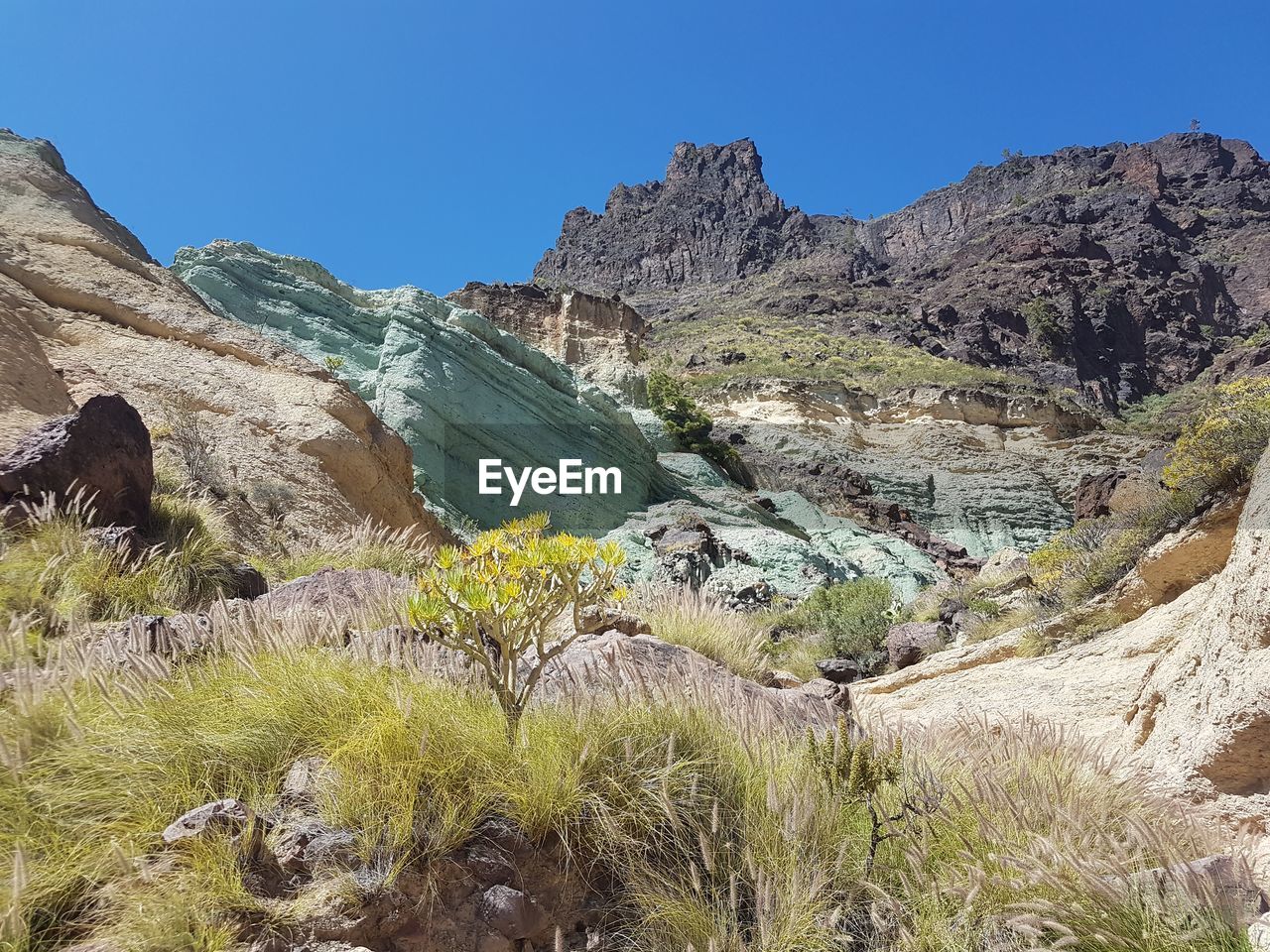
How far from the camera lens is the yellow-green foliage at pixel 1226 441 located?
7.16 m

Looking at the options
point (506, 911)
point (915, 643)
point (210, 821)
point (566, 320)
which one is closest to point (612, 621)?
point (506, 911)

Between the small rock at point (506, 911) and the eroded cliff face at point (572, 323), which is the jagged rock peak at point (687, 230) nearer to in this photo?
the eroded cliff face at point (572, 323)

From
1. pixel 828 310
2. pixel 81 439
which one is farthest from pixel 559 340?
pixel 828 310

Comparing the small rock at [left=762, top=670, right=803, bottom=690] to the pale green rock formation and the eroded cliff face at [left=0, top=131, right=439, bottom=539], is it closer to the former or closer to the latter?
the eroded cliff face at [left=0, top=131, right=439, bottom=539]

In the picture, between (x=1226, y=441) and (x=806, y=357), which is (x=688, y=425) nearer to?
(x=1226, y=441)

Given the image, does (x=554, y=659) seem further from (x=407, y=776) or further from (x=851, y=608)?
(x=851, y=608)

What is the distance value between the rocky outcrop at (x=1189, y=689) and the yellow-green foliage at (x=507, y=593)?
203 centimetres

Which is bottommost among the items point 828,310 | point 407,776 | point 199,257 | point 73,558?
point 407,776

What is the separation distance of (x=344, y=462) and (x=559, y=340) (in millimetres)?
35056

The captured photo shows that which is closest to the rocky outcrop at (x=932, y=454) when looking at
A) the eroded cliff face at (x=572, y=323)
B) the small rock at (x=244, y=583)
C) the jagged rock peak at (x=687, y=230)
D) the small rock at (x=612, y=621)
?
the eroded cliff face at (x=572, y=323)

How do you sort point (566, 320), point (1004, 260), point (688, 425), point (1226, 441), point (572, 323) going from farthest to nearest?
point (1004, 260), point (566, 320), point (572, 323), point (688, 425), point (1226, 441)

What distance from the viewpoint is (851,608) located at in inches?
519

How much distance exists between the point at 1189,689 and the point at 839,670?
5.93 m

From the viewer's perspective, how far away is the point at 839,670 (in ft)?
33.1
